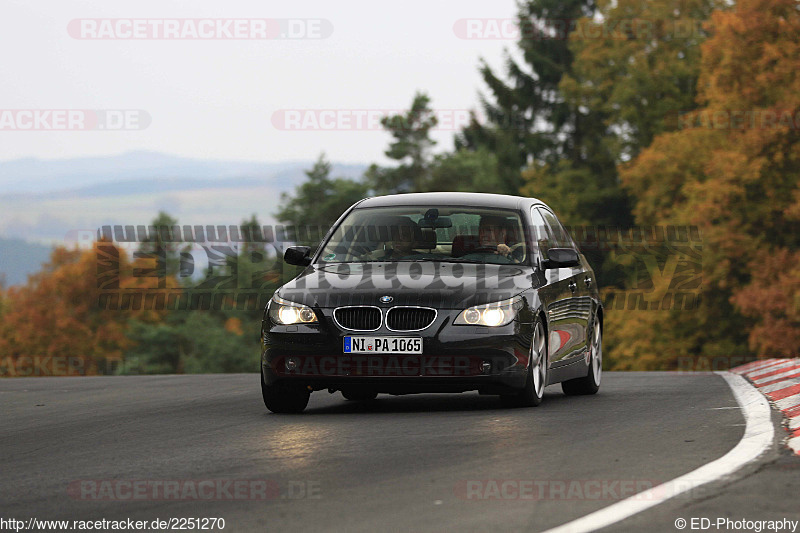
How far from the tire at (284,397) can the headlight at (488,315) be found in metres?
1.47

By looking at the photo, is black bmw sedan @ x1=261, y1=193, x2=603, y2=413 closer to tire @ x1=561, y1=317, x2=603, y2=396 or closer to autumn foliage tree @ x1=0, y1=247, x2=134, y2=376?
tire @ x1=561, y1=317, x2=603, y2=396

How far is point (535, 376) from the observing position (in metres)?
11.6

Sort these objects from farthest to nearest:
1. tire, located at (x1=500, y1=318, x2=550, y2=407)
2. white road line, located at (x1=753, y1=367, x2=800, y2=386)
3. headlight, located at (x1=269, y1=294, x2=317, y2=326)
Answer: white road line, located at (x1=753, y1=367, x2=800, y2=386) < tire, located at (x1=500, y1=318, x2=550, y2=407) < headlight, located at (x1=269, y1=294, x2=317, y2=326)

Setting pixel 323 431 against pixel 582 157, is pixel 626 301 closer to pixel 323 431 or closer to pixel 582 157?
pixel 582 157

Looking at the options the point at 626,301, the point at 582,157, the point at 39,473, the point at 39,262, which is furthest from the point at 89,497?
the point at 39,262

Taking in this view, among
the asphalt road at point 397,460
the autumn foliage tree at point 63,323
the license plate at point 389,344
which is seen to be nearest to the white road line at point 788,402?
the asphalt road at point 397,460

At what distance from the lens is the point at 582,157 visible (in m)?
64.8

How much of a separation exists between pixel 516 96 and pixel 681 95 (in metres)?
15.0

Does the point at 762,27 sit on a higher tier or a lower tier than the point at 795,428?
higher

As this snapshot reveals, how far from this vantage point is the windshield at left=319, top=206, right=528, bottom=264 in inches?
478

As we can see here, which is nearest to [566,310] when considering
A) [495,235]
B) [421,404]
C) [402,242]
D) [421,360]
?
[495,235]

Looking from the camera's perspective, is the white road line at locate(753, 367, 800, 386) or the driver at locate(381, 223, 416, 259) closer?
the driver at locate(381, 223, 416, 259)

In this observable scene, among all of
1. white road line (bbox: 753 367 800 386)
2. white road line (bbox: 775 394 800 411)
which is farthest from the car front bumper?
white road line (bbox: 753 367 800 386)

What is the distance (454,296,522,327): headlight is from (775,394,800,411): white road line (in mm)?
2220
